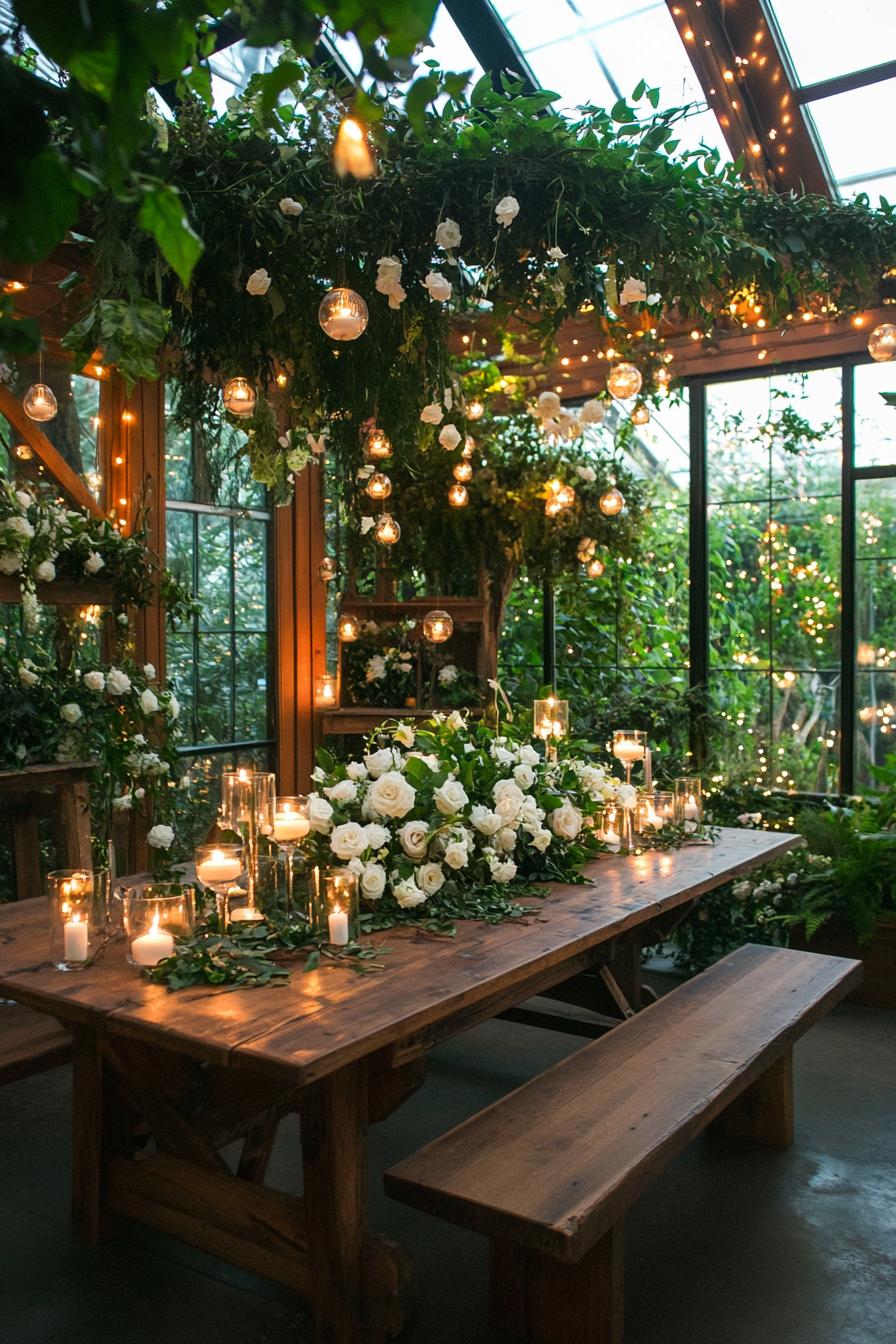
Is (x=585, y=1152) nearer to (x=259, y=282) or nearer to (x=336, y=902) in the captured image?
(x=336, y=902)

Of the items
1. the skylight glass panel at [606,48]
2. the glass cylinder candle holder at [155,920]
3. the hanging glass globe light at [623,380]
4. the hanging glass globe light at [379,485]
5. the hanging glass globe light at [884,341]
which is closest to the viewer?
the glass cylinder candle holder at [155,920]

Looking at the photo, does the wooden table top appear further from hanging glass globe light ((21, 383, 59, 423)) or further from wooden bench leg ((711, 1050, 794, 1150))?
hanging glass globe light ((21, 383, 59, 423))

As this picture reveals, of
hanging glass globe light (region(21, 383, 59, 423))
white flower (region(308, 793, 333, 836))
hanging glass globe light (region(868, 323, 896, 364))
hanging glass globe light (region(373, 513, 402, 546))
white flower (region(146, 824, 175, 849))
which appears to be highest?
hanging glass globe light (region(868, 323, 896, 364))

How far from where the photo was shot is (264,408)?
3.62 m

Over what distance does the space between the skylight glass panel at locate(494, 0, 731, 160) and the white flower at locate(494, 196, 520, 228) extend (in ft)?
6.85

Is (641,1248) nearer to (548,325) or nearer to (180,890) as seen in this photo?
(180,890)

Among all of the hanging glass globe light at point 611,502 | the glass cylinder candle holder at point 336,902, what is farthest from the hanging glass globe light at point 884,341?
the glass cylinder candle holder at point 336,902

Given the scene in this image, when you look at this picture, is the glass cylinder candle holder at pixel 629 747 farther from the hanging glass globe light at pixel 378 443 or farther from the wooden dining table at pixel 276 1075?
the hanging glass globe light at pixel 378 443

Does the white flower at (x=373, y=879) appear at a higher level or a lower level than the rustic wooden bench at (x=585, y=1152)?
higher

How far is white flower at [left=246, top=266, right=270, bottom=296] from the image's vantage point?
10.4 ft

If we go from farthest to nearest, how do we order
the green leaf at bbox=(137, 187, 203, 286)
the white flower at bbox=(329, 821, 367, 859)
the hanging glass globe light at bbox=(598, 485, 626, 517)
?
the hanging glass globe light at bbox=(598, 485, 626, 517)
the white flower at bbox=(329, 821, 367, 859)
the green leaf at bbox=(137, 187, 203, 286)

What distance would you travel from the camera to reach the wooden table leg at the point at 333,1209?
2.26 m

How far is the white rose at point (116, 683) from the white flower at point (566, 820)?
2.17 m

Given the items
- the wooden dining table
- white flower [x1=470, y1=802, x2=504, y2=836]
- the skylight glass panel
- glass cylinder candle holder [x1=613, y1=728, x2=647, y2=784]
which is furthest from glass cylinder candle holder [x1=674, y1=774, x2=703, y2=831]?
the skylight glass panel
